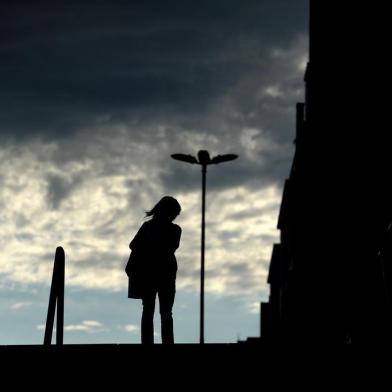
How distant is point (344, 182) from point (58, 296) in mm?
15651

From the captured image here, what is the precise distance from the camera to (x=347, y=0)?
85.9 feet

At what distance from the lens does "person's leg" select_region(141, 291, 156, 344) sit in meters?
11.3

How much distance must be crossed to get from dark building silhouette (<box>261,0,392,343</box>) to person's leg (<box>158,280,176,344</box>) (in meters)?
2.04

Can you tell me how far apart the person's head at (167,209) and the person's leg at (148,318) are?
0.99 metres

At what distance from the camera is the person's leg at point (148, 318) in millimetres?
11336

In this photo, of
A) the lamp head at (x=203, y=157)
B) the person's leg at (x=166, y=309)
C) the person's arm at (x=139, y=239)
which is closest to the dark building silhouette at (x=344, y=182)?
the person's leg at (x=166, y=309)

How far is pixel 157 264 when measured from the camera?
455 inches

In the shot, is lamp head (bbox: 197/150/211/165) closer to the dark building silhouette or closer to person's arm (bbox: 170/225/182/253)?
the dark building silhouette

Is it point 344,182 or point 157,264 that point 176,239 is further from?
point 344,182

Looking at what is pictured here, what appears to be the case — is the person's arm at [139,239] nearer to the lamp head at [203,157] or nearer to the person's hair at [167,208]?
the person's hair at [167,208]

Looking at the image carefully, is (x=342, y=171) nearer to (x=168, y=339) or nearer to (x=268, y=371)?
(x=168, y=339)

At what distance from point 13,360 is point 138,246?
3832mm

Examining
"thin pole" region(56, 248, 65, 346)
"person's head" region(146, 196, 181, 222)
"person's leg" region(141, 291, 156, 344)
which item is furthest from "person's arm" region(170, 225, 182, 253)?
"thin pole" region(56, 248, 65, 346)

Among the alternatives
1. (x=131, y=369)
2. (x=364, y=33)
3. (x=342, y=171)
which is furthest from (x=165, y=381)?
(x=342, y=171)
